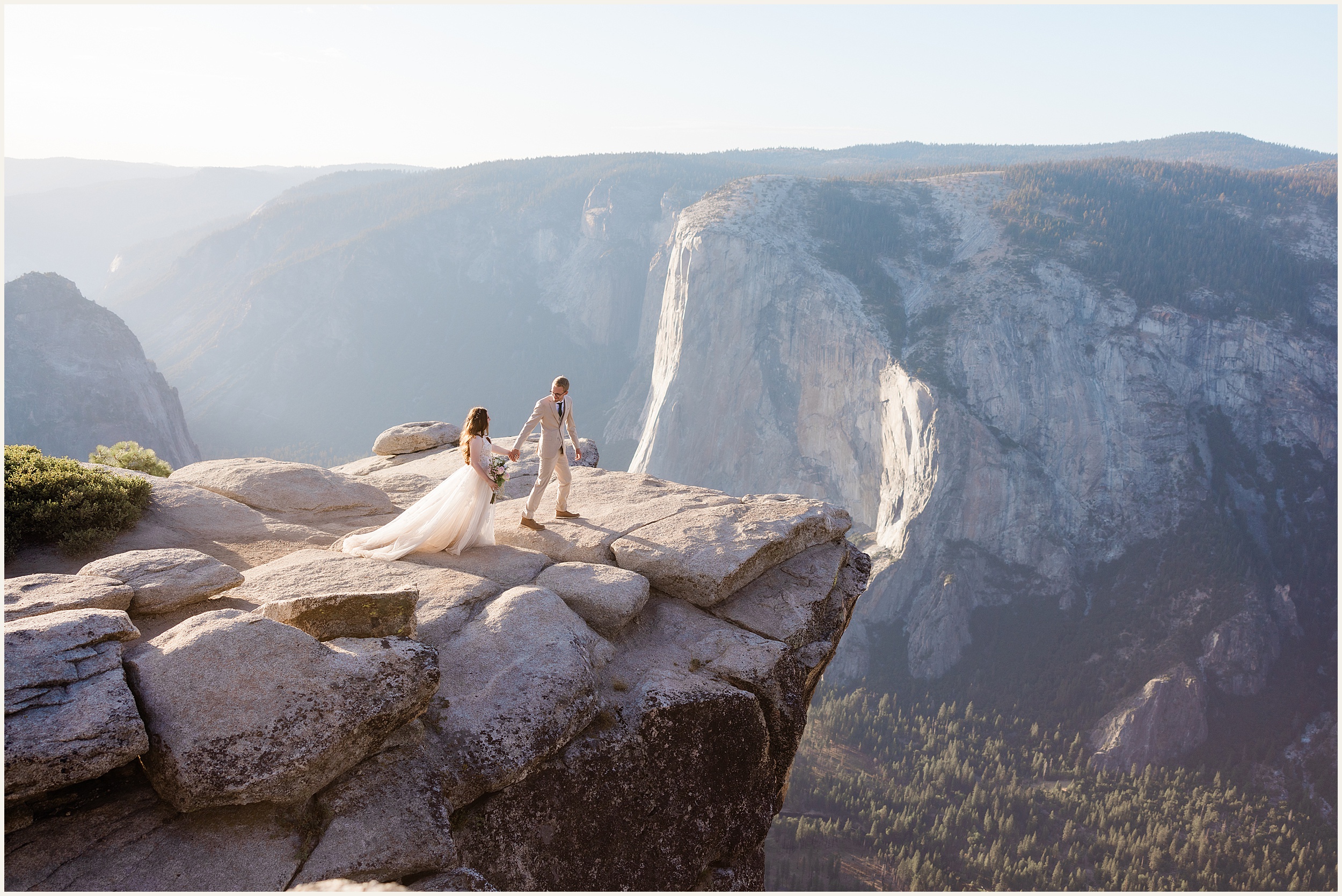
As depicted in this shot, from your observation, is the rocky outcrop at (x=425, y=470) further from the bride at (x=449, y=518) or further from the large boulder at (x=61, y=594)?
the large boulder at (x=61, y=594)

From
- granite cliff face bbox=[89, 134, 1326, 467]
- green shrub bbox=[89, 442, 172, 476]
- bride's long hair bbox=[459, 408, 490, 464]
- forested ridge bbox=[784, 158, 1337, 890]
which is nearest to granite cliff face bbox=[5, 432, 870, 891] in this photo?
bride's long hair bbox=[459, 408, 490, 464]

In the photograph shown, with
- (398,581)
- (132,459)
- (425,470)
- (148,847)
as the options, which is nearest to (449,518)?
(398,581)

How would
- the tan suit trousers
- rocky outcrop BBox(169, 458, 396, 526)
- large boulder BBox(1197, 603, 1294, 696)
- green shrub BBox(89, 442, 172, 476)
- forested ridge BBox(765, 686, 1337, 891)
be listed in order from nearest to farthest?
the tan suit trousers → rocky outcrop BBox(169, 458, 396, 526) → green shrub BBox(89, 442, 172, 476) → forested ridge BBox(765, 686, 1337, 891) → large boulder BBox(1197, 603, 1294, 696)

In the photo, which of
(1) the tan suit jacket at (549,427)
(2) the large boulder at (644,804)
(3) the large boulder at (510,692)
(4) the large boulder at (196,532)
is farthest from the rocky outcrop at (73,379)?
(2) the large boulder at (644,804)

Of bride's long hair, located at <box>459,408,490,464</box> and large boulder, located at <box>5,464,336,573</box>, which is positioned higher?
bride's long hair, located at <box>459,408,490,464</box>

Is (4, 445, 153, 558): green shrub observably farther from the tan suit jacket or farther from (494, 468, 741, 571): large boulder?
the tan suit jacket

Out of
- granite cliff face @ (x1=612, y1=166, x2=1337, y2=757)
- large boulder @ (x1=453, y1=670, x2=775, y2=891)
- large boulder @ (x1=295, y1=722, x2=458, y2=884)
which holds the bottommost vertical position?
granite cliff face @ (x1=612, y1=166, x2=1337, y2=757)
